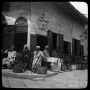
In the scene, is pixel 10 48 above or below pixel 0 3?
below


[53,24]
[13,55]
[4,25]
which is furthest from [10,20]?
[53,24]

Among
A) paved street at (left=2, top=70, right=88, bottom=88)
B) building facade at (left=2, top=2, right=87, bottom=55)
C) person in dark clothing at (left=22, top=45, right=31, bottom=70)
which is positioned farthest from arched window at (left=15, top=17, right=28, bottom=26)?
paved street at (left=2, top=70, right=88, bottom=88)

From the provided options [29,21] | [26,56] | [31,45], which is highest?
[29,21]

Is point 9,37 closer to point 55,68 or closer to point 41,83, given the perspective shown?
point 55,68

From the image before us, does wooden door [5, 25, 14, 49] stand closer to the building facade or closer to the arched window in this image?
the building facade

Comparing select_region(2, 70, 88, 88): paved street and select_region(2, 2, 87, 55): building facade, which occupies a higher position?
select_region(2, 2, 87, 55): building facade

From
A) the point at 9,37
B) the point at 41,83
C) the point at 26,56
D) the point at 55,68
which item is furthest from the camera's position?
the point at 9,37

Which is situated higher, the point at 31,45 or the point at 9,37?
the point at 9,37

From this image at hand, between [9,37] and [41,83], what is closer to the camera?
[41,83]

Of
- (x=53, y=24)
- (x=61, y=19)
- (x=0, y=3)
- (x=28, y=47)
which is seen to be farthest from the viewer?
(x=61, y=19)

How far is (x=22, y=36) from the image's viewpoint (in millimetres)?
9086

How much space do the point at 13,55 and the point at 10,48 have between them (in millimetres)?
689

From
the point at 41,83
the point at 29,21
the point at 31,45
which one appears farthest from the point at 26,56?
the point at 41,83

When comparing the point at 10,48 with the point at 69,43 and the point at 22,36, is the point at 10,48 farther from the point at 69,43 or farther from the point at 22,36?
the point at 69,43
